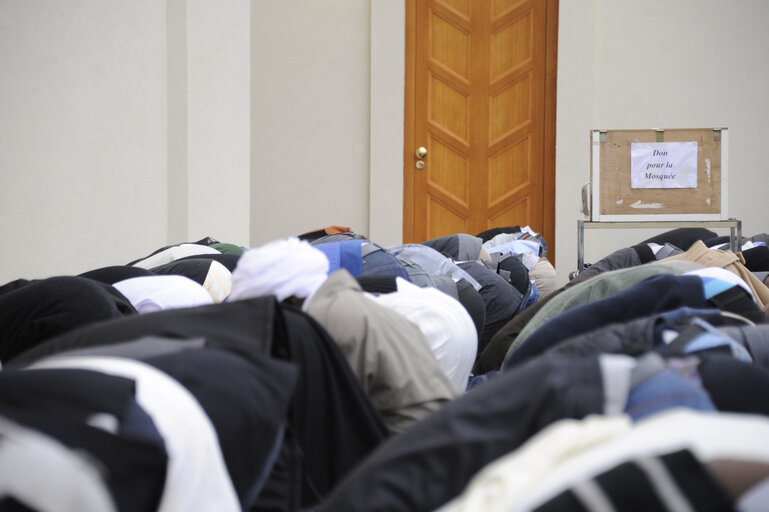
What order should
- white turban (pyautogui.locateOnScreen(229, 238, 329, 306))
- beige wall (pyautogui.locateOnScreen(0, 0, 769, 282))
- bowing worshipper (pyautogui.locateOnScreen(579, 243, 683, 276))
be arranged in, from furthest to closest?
beige wall (pyautogui.locateOnScreen(0, 0, 769, 282)) < bowing worshipper (pyautogui.locateOnScreen(579, 243, 683, 276)) < white turban (pyautogui.locateOnScreen(229, 238, 329, 306))

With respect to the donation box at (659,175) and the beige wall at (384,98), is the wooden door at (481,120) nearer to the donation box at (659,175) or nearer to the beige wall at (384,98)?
the beige wall at (384,98)

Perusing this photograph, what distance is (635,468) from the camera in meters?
0.67

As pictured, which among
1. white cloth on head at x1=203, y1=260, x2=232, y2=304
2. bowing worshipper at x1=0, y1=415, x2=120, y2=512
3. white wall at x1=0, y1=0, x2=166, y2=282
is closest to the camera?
bowing worshipper at x1=0, y1=415, x2=120, y2=512

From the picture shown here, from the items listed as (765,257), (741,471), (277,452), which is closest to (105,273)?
(277,452)

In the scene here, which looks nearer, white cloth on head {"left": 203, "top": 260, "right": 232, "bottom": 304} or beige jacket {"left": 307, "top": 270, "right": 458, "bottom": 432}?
beige jacket {"left": 307, "top": 270, "right": 458, "bottom": 432}

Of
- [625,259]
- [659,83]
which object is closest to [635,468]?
[625,259]

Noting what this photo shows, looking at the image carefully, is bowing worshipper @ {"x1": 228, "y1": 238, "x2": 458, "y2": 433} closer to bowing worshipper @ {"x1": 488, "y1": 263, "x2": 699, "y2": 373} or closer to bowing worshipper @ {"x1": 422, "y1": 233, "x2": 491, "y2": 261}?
bowing worshipper @ {"x1": 488, "y1": 263, "x2": 699, "y2": 373}

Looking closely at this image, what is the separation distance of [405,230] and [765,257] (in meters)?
3.60

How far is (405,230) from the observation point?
6496 millimetres

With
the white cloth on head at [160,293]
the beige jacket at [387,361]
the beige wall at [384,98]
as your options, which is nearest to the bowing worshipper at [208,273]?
the white cloth on head at [160,293]

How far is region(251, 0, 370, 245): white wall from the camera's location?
652cm

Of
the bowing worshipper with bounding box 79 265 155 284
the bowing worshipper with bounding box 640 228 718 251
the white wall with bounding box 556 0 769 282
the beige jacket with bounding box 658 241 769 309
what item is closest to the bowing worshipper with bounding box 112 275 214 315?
the bowing worshipper with bounding box 79 265 155 284

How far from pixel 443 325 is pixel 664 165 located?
210 cm

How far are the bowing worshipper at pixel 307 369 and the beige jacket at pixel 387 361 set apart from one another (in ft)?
0.30
